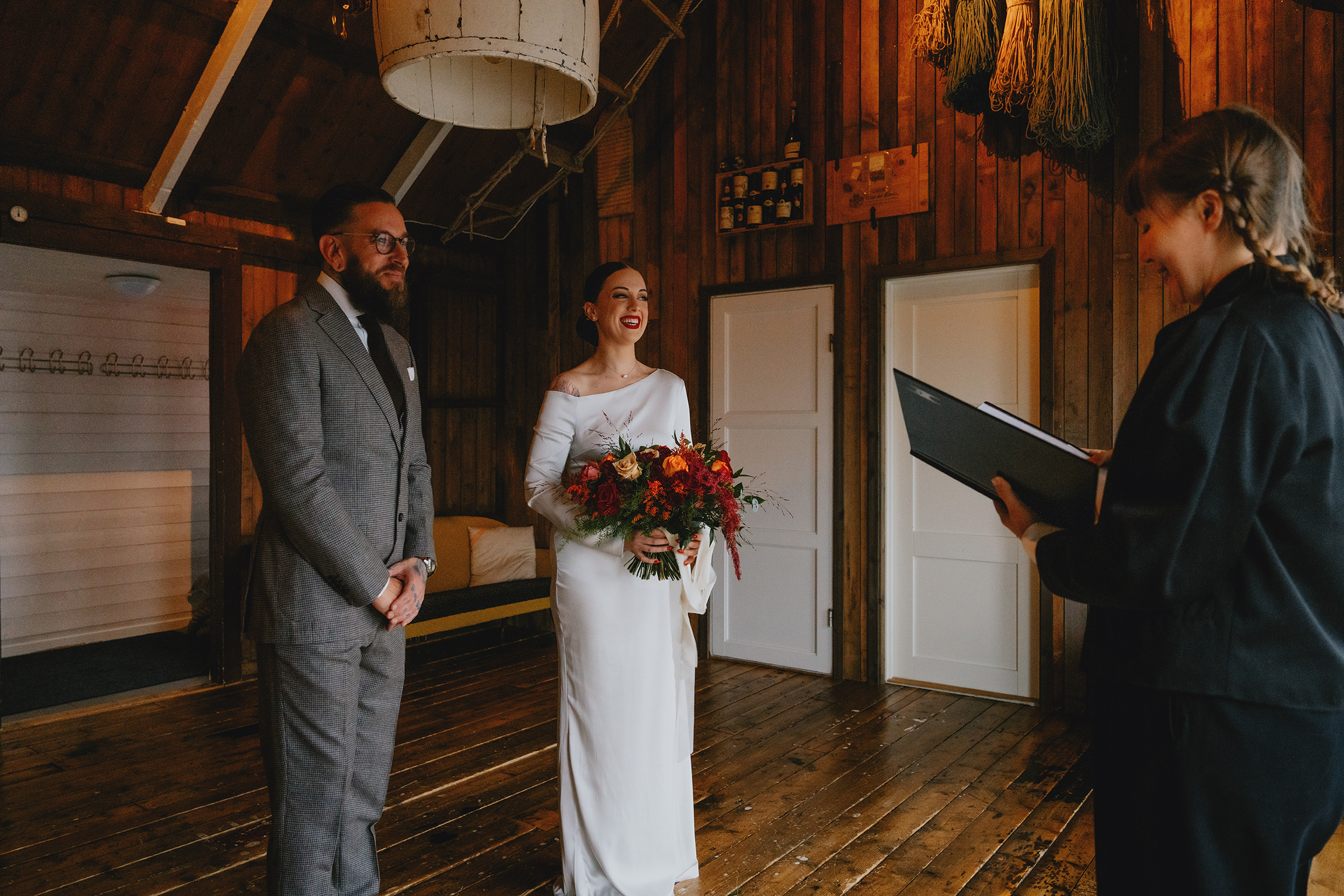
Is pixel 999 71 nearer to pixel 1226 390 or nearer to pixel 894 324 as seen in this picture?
pixel 894 324

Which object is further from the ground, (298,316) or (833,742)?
(298,316)

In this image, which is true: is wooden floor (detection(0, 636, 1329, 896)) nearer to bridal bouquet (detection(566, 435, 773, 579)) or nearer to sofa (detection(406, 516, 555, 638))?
sofa (detection(406, 516, 555, 638))

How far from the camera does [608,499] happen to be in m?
2.32

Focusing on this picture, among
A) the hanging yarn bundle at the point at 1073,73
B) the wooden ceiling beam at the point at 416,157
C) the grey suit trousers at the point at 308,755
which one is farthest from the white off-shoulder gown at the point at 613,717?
the wooden ceiling beam at the point at 416,157

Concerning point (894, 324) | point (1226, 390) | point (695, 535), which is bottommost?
point (695, 535)

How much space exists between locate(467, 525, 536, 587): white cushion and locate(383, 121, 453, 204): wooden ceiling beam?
2.34 metres

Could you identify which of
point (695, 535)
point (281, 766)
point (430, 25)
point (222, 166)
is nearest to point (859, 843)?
point (695, 535)

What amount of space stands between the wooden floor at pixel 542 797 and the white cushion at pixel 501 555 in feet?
3.99

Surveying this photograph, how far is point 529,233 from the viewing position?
6.63m

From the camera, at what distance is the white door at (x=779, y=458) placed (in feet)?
16.7

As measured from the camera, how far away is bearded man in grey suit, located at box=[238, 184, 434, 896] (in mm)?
1898

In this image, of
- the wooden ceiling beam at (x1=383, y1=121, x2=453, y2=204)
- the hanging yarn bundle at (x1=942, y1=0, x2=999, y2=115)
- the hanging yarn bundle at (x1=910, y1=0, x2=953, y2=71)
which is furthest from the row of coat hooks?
the hanging yarn bundle at (x1=942, y1=0, x2=999, y2=115)

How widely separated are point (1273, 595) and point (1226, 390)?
28cm

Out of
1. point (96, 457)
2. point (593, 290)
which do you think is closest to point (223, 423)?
point (96, 457)
